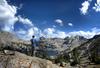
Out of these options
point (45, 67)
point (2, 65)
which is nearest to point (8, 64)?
point (2, 65)

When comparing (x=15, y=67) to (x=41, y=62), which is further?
(x=41, y=62)

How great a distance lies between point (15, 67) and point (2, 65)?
1.58 meters

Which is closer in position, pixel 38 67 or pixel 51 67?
pixel 38 67

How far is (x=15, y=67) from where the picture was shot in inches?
920

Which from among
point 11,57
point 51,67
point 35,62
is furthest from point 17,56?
point 51,67

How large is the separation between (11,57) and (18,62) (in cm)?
117

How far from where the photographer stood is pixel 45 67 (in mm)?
24703

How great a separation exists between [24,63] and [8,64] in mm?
1802

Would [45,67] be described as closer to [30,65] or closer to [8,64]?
[30,65]

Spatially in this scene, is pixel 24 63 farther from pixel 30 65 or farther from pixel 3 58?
pixel 3 58

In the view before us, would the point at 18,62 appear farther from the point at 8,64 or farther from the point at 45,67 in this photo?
the point at 45,67

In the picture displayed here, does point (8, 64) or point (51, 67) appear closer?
point (8, 64)

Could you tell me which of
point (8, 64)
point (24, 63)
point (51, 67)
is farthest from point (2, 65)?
point (51, 67)

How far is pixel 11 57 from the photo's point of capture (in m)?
24.3
